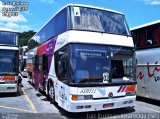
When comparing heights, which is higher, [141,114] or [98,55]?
[98,55]

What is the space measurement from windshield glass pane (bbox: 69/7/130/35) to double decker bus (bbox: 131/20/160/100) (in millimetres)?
1767

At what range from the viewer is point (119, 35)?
10109 mm

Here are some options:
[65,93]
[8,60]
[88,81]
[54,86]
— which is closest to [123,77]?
[88,81]

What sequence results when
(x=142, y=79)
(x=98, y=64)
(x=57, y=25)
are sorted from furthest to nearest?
1. (x=142, y=79)
2. (x=57, y=25)
3. (x=98, y=64)

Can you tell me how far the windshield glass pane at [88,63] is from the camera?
8.86m

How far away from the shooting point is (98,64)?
9188mm

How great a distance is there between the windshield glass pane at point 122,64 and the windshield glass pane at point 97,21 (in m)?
0.83

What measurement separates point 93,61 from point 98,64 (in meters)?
0.21

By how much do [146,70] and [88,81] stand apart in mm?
4154

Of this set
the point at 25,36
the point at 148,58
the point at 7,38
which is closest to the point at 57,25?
the point at 148,58

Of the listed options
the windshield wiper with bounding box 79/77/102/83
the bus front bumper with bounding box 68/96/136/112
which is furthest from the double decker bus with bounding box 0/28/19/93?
the windshield wiper with bounding box 79/77/102/83

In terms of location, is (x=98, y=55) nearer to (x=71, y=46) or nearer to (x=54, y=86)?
(x=71, y=46)

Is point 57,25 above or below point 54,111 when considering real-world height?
above

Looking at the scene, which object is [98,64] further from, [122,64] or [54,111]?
[54,111]
